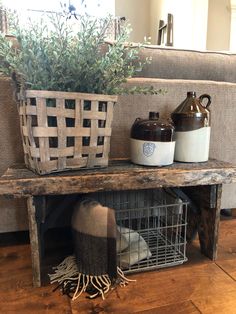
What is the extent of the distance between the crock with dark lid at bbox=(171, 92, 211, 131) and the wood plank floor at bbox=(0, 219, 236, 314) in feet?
1.46

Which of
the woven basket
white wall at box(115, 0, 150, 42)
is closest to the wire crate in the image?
the woven basket

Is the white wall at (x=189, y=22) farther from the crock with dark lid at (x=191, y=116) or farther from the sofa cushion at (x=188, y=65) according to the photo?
the crock with dark lid at (x=191, y=116)

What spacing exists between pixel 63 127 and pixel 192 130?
0.42 meters

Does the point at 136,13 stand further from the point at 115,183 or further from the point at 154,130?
the point at 115,183

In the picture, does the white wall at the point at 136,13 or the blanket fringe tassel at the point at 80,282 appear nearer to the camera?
the blanket fringe tassel at the point at 80,282

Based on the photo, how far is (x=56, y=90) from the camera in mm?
721

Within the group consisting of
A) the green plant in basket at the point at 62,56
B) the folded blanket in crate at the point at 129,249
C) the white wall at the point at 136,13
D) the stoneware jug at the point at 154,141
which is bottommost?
the folded blanket in crate at the point at 129,249

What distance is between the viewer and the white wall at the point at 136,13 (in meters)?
3.95

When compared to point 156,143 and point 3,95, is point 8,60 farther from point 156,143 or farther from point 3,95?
point 156,143

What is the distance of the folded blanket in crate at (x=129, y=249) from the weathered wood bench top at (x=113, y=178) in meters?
0.21

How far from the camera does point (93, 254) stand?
0.76 meters

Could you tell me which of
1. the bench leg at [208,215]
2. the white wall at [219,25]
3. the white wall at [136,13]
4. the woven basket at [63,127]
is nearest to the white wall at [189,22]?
the white wall at [219,25]

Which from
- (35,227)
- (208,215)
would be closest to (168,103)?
(208,215)

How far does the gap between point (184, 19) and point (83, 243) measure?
3106mm
